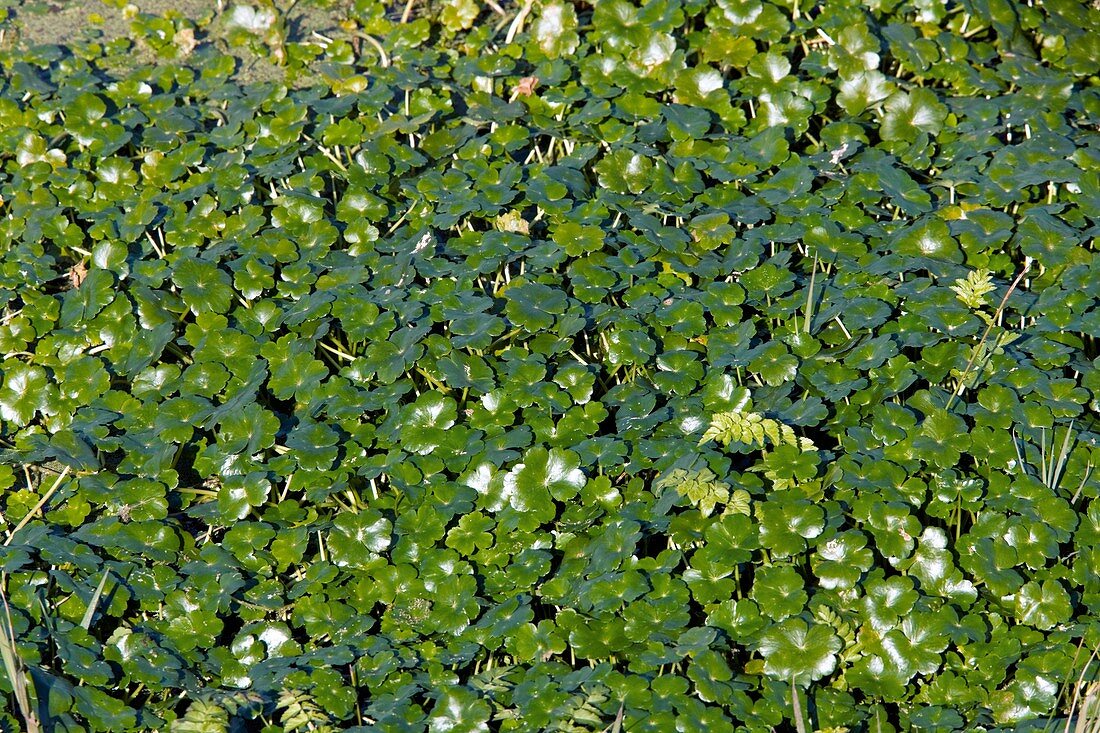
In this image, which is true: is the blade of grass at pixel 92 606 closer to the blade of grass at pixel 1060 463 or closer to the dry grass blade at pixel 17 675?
the dry grass blade at pixel 17 675

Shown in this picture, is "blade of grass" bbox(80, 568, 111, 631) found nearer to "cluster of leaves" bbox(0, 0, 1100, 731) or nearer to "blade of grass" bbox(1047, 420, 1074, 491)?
"cluster of leaves" bbox(0, 0, 1100, 731)

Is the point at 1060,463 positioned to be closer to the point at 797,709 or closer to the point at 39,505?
the point at 797,709

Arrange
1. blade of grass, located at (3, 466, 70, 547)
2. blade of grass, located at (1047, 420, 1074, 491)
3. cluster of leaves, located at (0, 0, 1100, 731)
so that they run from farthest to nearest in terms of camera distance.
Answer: blade of grass, located at (3, 466, 70, 547) → blade of grass, located at (1047, 420, 1074, 491) → cluster of leaves, located at (0, 0, 1100, 731)

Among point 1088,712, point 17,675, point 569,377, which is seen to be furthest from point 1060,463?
point 17,675

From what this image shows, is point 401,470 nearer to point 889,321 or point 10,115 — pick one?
point 889,321

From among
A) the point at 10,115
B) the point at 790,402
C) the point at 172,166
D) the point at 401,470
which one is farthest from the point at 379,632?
the point at 10,115

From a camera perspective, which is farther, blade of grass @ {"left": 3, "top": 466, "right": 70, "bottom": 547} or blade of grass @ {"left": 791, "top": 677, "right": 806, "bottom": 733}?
blade of grass @ {"left": 3, "top": 466, "right": 70, "bottom": 547}

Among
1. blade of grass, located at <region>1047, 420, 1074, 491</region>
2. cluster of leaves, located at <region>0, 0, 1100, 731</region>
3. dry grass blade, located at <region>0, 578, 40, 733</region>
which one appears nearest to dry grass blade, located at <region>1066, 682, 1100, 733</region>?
cluster of leaves, located at <region>0, 0, 1100, 731</region>

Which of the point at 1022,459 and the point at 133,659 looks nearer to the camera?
the point at 133,659

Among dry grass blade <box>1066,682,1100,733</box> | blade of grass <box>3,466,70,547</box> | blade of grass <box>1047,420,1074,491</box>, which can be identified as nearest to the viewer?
dry grass blade <box>1066,682,1100,733</box>
